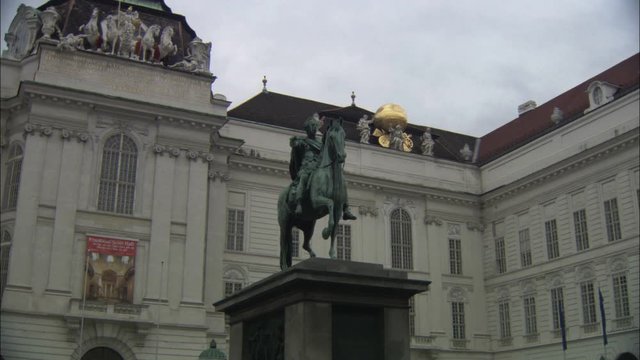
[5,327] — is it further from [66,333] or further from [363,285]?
[363,285]

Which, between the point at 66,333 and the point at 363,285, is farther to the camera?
the point at 66,333

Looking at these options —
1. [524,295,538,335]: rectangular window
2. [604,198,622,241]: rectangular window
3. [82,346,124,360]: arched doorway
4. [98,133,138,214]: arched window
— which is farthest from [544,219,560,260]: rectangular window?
[82,346,124,360]: arched doorway

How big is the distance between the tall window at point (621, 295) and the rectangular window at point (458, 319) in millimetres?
9042

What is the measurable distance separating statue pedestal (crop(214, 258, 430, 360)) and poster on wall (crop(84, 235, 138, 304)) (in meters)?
19.7

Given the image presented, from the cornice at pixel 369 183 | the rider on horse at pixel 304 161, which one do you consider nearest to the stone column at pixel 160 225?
the cornice at pixel 369 183

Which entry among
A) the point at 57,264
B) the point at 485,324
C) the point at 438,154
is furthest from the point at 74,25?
the point at 485,324

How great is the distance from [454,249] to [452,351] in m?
5.52

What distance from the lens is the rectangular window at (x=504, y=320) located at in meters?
40.5

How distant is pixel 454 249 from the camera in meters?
42.2

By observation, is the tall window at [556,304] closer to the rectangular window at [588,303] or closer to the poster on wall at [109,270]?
the rectangular window at [588,303]

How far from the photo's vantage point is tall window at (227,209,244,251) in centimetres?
3644

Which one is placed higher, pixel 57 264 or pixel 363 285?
pixel 57 264

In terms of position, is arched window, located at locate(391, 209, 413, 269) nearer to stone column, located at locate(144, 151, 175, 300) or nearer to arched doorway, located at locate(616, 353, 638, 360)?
arched doorway, located at locate(616, 353, 638, 360)

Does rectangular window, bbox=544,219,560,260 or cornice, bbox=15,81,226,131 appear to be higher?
cornice, bbox=15,81,226,131
